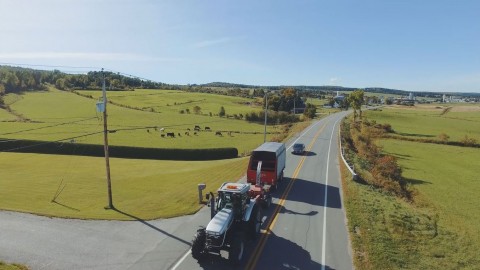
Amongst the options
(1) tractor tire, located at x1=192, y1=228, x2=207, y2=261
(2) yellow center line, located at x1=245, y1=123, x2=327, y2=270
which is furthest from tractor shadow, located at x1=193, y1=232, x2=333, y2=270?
(1) tractor tire, located at x1=192, y1=228, x2=207, y2=261

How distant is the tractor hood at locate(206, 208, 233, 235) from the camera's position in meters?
17.3

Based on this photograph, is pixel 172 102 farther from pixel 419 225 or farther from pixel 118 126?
pixel 419 225

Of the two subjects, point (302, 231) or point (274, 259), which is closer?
point (274, 259)

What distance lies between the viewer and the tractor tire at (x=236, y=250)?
17.5 metres

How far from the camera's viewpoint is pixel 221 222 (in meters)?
17.8

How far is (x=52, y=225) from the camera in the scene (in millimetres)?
24016

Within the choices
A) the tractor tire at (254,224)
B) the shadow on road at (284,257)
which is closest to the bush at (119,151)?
the tractor tire at (254,224)

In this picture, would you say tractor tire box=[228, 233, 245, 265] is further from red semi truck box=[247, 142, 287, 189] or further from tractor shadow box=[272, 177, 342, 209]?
Result: red semi truck box=[247, 142, 287, 189]

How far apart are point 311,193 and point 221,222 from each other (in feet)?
52.0

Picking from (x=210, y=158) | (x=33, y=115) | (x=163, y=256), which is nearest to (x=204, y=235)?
(x=163, y=256)

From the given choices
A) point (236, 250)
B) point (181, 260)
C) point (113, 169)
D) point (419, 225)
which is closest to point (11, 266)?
point (181, 260)

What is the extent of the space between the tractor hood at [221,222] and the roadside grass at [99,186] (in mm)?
8142

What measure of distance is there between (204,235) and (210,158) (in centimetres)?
4751

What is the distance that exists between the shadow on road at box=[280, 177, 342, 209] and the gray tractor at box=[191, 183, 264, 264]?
344 inches
